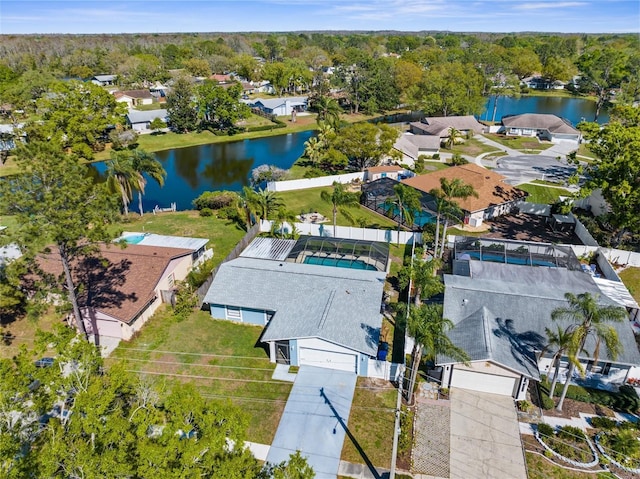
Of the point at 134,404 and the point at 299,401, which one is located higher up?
the point at 134,404

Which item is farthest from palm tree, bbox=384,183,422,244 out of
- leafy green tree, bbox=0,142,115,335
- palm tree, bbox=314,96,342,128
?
palm tree, bbox=314,96,342,128

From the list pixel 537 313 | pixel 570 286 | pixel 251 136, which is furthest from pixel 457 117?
pixel 537 313

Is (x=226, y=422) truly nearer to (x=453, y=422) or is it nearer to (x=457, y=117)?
(x=453, y=422)

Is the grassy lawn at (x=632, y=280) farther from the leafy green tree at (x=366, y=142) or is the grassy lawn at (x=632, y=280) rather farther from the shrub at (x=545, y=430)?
the leafy green tree at (x=366, y=142)

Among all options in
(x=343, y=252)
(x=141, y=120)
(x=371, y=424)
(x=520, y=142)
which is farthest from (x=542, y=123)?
(x=371, y=424)

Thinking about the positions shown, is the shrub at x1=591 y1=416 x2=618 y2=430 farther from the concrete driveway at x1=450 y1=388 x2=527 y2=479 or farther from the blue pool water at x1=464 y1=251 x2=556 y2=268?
the blue pool water at x1=464 y1=251 x2=556 y2=268

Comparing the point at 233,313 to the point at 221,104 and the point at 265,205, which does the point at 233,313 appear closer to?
the point at 265,205

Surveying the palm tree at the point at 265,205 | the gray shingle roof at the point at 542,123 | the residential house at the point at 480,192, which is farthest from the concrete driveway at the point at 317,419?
the gray shingle roof at the point at 542,123
